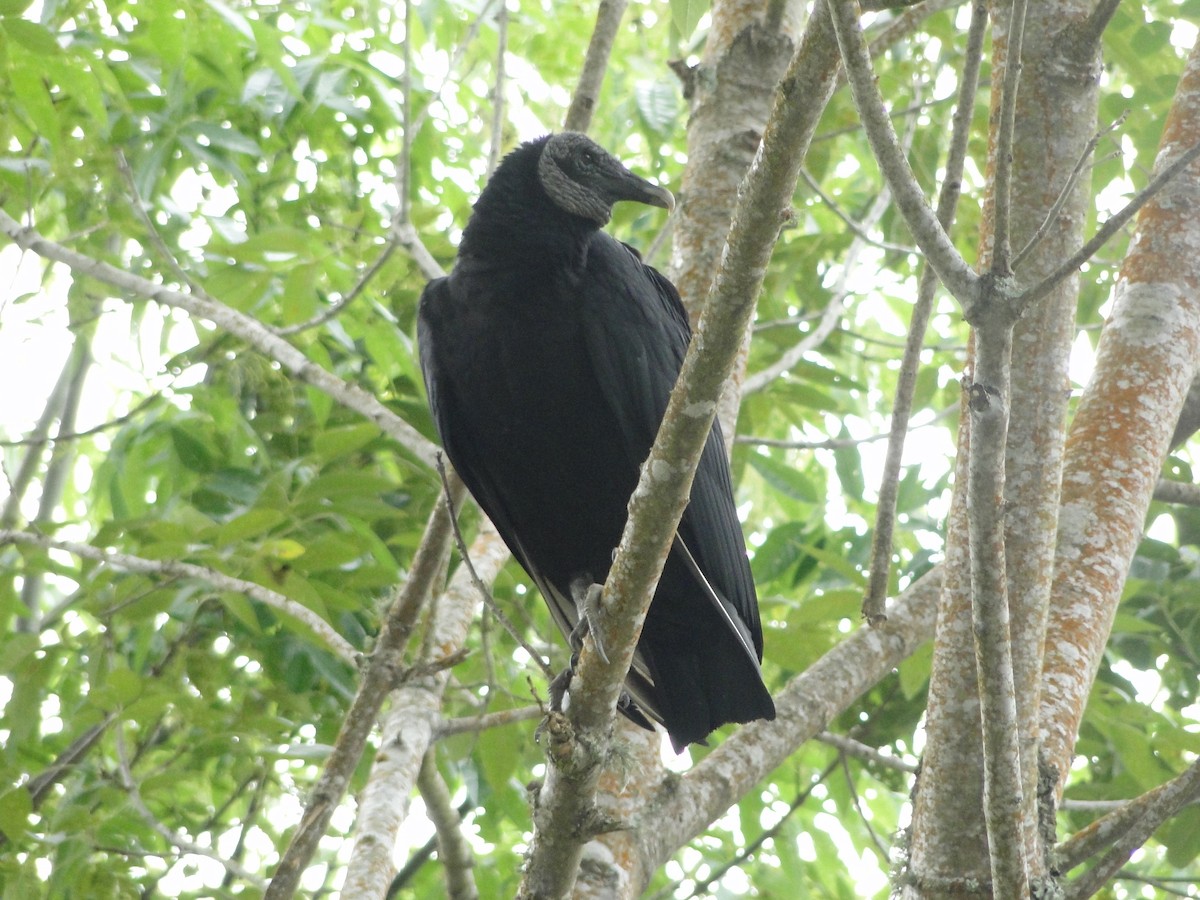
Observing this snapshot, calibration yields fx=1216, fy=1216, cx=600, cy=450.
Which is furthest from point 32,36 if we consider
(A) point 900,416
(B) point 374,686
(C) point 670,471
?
(A) point 900,416

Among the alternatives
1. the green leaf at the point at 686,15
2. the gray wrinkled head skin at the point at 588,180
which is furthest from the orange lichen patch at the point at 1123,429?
the gray wrinkled head skin at the point at 588,180

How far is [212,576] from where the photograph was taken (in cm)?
255

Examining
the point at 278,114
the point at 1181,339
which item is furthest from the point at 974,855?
the point at 278,114

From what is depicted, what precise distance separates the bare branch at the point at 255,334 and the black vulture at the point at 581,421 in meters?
0.15

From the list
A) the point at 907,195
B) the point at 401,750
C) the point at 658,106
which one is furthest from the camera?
the point at 658,106

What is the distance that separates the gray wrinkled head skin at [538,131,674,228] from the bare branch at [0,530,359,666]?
3.52 ft

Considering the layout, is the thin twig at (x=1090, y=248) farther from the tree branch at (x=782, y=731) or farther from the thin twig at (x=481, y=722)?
the thin twig at (x=481, y=722)

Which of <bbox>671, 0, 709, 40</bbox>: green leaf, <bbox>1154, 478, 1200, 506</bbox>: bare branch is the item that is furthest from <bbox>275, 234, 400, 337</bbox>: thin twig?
<bbox>1154, 478, 1200, 506</bbox>: bare branch

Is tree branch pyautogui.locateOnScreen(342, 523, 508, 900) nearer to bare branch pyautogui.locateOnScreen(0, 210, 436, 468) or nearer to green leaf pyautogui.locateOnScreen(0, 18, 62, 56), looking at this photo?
bare branch pyautogui.locateOnScreen(0, 210, 436, 468)

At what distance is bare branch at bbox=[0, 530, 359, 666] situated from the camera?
98.9 inches

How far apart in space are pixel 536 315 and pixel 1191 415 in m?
1.42

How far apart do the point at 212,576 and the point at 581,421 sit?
33.0 inches

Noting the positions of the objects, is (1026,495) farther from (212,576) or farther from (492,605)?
(212,576)

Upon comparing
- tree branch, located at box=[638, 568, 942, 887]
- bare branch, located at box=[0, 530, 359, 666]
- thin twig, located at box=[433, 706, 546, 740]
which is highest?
bare branch, located at box=[0, 530, 359, 666]
